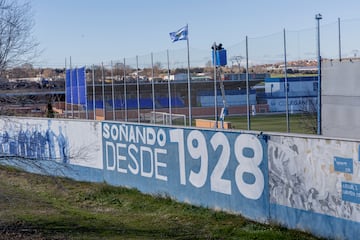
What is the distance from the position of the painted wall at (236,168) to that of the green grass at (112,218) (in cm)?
35

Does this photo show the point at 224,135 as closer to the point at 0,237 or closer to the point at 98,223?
the point at 98,223

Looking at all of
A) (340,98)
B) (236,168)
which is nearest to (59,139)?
(236,168)

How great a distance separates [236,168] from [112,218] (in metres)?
3.41

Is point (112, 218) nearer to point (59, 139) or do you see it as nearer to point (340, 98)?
point (340, 98)

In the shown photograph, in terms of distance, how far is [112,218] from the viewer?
14.8 metres

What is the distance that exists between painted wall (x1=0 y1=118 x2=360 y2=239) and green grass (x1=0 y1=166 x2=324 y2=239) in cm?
35

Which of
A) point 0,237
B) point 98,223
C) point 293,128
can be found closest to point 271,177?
point 98,223

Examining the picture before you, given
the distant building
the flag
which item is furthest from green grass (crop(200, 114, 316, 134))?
the flag

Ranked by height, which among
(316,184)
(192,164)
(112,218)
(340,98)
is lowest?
(112,218)

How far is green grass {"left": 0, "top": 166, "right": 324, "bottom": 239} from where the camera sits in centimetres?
1235

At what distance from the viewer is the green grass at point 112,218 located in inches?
486

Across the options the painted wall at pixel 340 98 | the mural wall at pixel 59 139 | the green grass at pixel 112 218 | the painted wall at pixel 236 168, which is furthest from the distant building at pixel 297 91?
the mural wall at pixel 59 139

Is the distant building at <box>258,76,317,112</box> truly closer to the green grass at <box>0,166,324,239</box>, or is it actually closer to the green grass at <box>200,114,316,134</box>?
the green grass at <box>200,114,316,134</box>

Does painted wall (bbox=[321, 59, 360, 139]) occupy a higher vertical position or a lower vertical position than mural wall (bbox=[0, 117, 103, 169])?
higher
